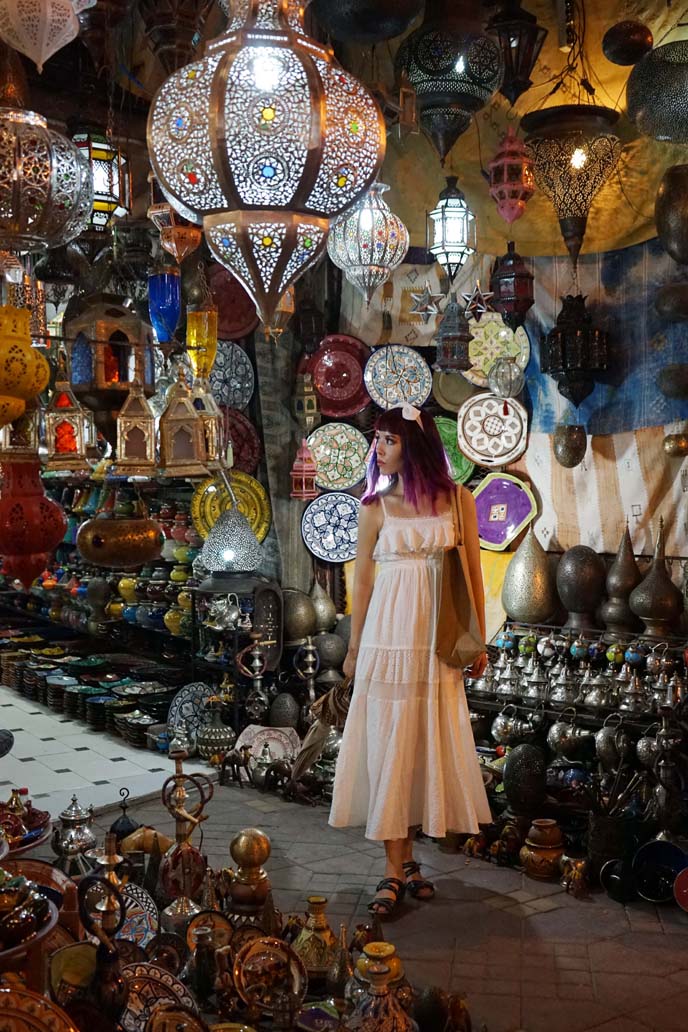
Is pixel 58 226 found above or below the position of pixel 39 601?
Answer: above

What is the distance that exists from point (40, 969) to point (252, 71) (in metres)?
1.73

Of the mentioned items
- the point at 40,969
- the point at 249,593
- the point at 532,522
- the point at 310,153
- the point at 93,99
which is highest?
the point at 93,99

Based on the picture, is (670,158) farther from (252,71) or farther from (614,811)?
(252,71)

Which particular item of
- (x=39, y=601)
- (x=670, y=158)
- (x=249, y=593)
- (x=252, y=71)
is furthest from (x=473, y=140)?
(x=39, y=601)

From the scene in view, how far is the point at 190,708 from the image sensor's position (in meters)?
6.19

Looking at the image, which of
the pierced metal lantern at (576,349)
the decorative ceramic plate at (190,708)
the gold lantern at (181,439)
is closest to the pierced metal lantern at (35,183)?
the gold lantern at (181,439)

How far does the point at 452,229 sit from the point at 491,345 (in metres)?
1.25

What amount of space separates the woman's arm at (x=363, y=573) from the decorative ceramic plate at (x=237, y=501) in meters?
2.57

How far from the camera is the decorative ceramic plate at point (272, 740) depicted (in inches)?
218

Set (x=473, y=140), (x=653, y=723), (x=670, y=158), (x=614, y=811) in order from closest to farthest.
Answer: (x=614, y=811)
(x=653, y=723)
(x=670, y=158)
(x=473, y=140)

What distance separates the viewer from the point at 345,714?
13.3 feet

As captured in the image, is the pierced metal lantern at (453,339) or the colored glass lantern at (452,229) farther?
the pierced metal lantern at (453,339)

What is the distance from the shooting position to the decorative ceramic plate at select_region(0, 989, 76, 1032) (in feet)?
5.44

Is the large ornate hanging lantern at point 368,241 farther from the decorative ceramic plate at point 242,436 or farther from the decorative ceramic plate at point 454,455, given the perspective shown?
the decorative ceramic plate at point 242,436
